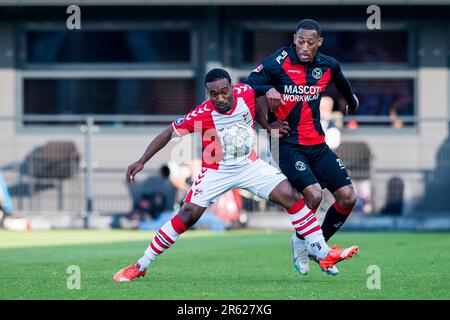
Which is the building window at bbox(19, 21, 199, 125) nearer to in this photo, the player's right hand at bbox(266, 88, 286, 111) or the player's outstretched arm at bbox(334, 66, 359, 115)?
the player's outstretched arm at bbox(334, 66, 359, 115)

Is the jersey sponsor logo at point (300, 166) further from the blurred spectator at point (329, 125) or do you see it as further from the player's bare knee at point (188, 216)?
the blurred spectator at point (329, 125)

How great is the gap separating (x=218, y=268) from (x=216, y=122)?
2.19 metres

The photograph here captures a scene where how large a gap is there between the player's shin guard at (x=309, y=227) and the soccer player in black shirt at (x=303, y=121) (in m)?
0.41

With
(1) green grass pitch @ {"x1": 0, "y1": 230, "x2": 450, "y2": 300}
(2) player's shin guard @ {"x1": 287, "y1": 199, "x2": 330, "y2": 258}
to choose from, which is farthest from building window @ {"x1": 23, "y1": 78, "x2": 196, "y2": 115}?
(2) player's shin guard @ {"x1": 287, "y1": 199, "x2": 330, "y2": 258}

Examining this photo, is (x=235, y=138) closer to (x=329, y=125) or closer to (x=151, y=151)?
(x=151, y=151)

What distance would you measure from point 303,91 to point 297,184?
34.9 inches

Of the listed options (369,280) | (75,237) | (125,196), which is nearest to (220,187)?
(369,280)

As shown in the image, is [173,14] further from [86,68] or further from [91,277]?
[91,277]

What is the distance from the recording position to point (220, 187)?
10.4 m

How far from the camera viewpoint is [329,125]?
19875mm

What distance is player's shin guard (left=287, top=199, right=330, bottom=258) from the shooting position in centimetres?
1045

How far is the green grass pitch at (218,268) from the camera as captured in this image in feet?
30.8

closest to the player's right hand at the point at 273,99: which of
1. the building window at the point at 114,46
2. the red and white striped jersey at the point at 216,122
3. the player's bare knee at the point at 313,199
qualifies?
the red and white striped jersey at the point at 216,122

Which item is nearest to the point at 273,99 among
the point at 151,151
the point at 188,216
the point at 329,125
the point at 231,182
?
the point at 231,182
